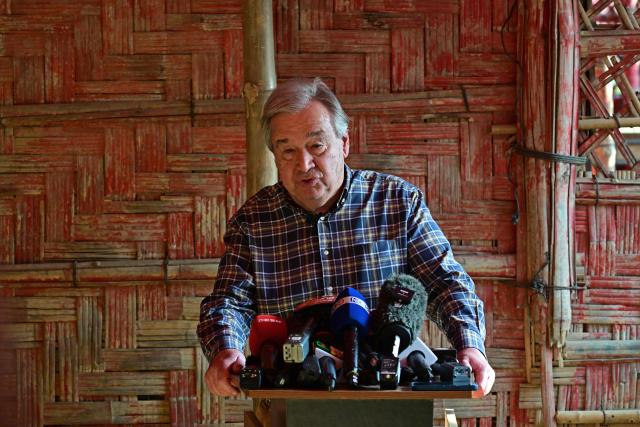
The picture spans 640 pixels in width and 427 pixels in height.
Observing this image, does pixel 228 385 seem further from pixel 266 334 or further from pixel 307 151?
pixel 307 151

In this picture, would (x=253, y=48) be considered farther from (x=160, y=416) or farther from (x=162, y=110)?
(x=160, y=416)

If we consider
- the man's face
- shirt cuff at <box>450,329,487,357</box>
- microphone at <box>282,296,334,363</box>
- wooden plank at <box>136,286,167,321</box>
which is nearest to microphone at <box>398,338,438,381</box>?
microphone at <box>282,296,334,363</box>

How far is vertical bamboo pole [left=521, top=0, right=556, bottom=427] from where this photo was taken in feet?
12.7

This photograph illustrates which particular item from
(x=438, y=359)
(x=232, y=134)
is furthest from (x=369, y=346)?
(x=232, y=134)

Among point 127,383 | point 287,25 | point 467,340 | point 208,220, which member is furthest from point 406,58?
point 467,340

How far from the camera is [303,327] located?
5.36ft

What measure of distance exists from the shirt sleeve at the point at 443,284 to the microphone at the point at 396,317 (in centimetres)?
45

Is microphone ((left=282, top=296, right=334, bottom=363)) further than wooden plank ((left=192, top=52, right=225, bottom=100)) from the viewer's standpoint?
No

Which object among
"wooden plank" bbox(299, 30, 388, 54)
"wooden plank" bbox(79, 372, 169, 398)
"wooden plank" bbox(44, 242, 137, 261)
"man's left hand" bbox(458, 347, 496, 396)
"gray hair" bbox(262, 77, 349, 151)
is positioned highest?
"wooden plank" bbox(299, 30, 388, 54)

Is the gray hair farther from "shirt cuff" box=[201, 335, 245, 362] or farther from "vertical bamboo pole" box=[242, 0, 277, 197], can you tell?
"vertical bamboo pole" box=[242, 0, 277, 197]

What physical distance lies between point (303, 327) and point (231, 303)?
2.36ft

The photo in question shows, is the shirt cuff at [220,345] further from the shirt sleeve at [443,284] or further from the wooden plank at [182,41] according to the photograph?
the wooden plank at [182,41]

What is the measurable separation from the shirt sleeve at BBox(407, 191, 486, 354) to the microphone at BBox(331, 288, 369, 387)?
0.50 meters

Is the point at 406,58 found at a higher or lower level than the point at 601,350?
higher
